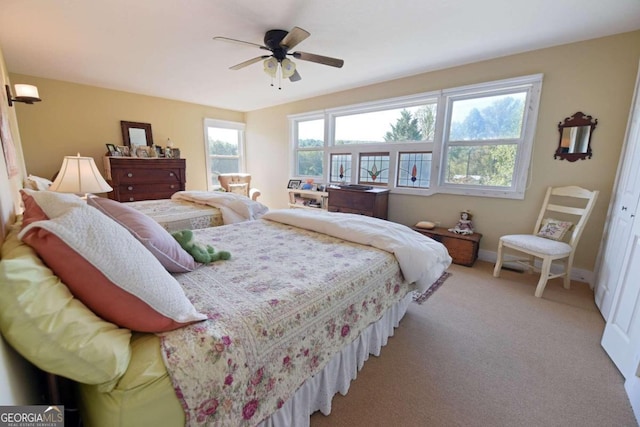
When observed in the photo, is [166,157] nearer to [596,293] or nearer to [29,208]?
[29,208]

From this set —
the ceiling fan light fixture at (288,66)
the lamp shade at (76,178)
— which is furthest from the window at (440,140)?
the lamp shade at (76,178)

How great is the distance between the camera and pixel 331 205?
4230 mm

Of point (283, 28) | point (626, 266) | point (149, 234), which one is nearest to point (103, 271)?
point (149, 234)

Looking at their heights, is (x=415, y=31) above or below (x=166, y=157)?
above

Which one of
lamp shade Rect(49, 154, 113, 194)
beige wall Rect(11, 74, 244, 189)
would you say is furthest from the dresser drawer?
lamp shade Rect(49, 154, 113, 194)

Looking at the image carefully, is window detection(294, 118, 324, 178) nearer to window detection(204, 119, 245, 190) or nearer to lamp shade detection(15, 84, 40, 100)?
window detection(204, 119, 245, 190)

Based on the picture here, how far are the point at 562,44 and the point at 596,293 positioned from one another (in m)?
2.49

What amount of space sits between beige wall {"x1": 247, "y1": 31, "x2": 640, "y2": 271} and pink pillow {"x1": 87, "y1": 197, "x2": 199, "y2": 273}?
324cm

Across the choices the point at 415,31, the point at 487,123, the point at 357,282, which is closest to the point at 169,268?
the point at 357,282

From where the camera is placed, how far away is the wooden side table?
3.07 metres

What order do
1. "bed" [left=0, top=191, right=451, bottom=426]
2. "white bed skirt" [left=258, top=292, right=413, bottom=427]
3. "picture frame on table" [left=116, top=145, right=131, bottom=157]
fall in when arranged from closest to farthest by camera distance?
"bed" [left=0, top=191, right=451, bottom=426] < "white bed skirt" [left=258, top=292, right=413, bottom=427] < "picture frame on table" [left=116, top=145, right=131, bottom=157]

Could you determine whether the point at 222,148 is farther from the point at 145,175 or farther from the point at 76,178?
the point at 76,178

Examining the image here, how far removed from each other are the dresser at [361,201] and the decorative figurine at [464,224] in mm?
1017

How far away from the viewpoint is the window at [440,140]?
9.77 feet
